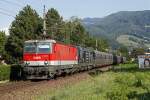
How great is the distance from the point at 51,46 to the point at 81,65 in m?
15.7

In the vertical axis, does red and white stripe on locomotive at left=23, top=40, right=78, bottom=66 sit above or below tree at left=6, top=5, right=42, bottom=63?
below

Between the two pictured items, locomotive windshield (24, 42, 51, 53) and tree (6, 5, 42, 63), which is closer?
locomotive windshield (24, 42, 51, 53)

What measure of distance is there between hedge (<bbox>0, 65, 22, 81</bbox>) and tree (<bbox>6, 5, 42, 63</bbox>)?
31.9 meters

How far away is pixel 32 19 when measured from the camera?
82.3 metres

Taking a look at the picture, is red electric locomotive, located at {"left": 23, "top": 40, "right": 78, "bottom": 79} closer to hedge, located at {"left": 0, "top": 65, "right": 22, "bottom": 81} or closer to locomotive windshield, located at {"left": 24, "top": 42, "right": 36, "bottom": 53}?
locomotive windshield, located at {"left": 24, "top": 42, "right": 36, "bottom": 53}

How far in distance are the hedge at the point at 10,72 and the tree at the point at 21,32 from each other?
3187 cm

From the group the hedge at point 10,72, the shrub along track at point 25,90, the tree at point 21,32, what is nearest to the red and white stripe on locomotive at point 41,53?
the shrub along track at point 25,90

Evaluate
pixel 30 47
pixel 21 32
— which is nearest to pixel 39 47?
pixel 30 47

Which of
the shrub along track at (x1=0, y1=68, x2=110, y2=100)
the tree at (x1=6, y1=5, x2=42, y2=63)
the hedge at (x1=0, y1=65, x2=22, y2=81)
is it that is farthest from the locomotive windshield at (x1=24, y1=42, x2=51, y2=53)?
the tree at (x1=6, y1=5, x2=42, y2=63)

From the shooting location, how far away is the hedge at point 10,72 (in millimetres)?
40250

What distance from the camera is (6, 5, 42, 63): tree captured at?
77.8m

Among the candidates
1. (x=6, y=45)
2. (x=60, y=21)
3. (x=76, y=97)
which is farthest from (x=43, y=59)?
(x=60, y=21)

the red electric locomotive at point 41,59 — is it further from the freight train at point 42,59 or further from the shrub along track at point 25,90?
the shrub along track at point 25,90

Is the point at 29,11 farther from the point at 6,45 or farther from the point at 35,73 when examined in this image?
the point at 35,73
